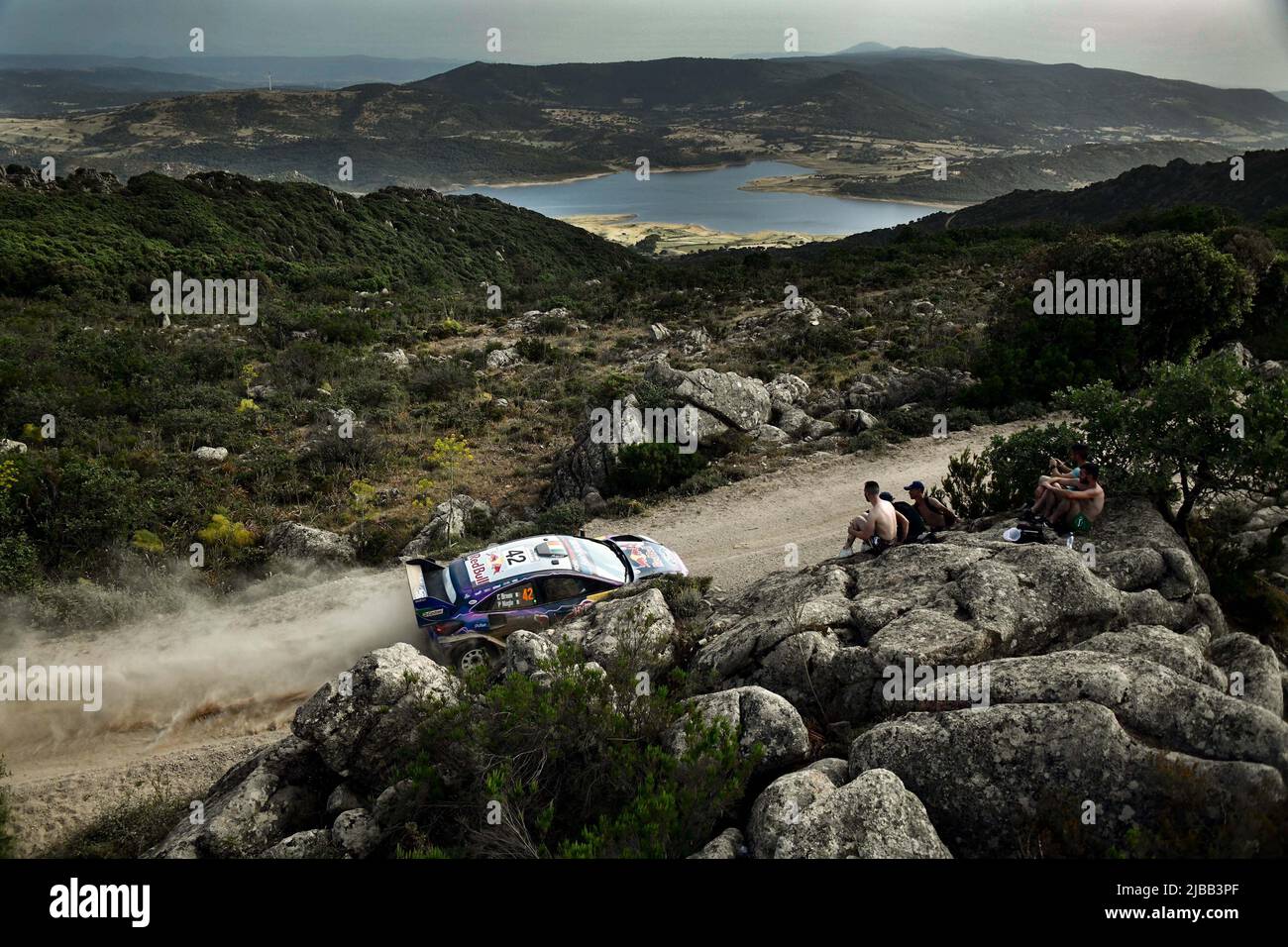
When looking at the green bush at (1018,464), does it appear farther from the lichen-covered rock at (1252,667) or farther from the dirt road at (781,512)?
the lichen-covered rock at (1252,667)

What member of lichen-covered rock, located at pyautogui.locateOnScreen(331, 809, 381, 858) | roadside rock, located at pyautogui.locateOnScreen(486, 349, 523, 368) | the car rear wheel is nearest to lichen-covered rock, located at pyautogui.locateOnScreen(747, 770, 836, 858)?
lichen-covered rock, located at pyautogui.locateOnScreen(331, 809, 381, 858)

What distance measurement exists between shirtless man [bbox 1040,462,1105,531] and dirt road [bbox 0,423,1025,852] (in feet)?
14.8

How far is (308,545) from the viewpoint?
1479cm

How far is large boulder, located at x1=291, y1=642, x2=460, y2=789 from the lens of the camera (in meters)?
7.27

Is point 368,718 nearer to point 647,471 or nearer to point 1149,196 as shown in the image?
point 647,471

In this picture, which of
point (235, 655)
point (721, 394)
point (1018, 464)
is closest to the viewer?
point (235, 655)

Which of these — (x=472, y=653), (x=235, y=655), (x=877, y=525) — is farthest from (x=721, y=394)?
(x=235, y=655)

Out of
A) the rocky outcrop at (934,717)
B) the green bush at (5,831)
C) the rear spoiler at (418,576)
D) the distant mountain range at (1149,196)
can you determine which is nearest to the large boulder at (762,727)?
the rocky outcrop at (934,717)

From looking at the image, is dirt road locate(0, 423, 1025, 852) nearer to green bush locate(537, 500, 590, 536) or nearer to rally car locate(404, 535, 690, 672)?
green bush locate(537, 500, 590, 536)

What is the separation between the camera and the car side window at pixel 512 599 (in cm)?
1100

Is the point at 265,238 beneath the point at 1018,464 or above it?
above

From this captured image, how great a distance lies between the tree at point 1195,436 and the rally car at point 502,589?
7.48m

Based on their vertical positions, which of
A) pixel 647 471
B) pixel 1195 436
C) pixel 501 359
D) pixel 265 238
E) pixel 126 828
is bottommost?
pixel 126 828

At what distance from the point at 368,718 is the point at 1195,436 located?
11.2m
